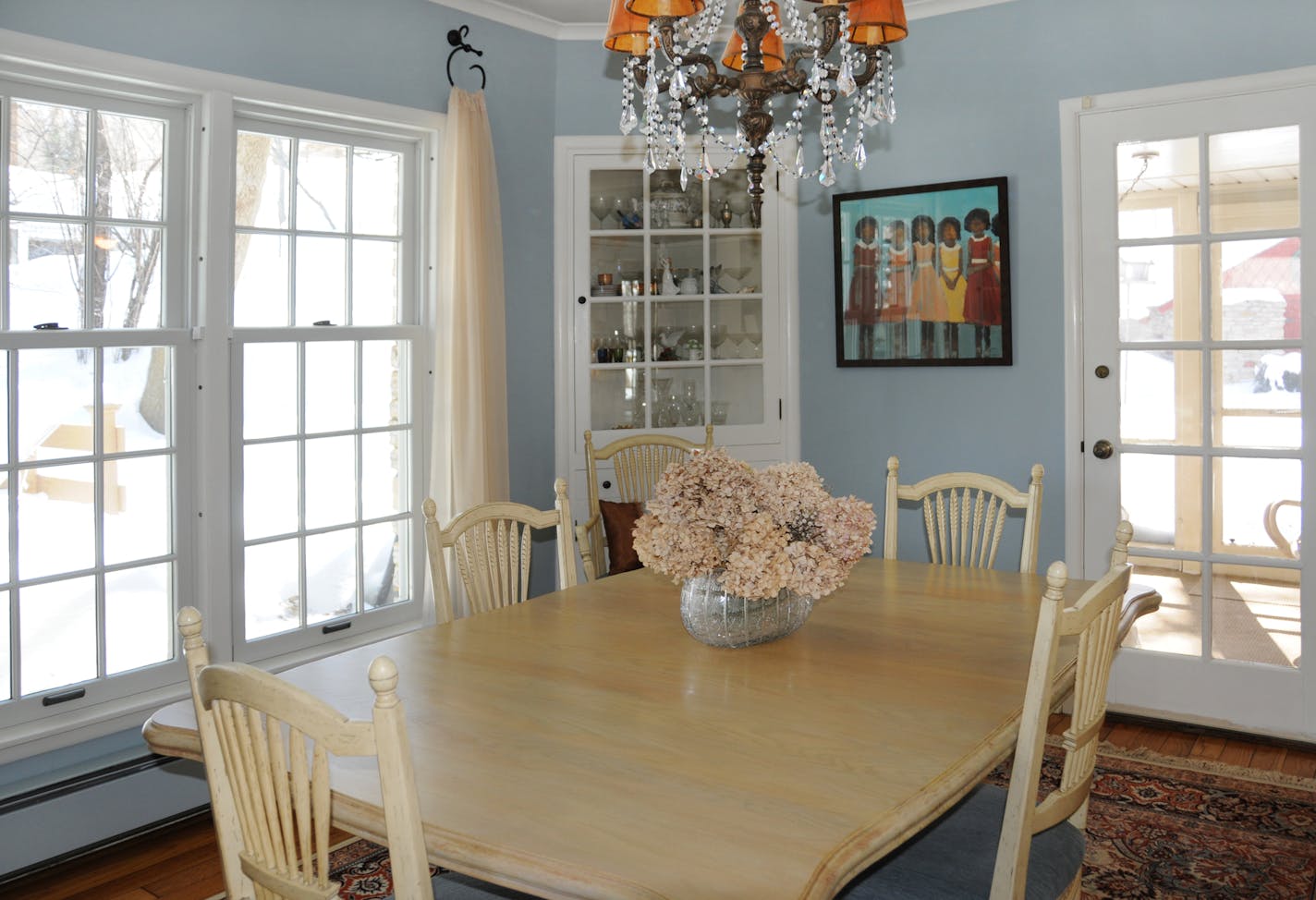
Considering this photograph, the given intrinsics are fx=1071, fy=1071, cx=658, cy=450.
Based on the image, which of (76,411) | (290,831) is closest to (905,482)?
(76,411)

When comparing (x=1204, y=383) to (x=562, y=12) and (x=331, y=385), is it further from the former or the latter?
Answer: (x=331, y=385)

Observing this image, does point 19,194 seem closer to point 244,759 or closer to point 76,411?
point 76,411

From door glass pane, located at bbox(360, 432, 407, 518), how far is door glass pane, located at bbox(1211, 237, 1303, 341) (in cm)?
291

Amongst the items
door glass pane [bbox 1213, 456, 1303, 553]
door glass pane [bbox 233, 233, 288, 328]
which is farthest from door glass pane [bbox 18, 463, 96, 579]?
door glass pane [bbox 1213, 456, 1303, 553]

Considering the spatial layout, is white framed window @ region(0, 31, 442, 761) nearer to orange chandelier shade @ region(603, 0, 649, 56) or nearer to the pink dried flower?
orange chandelier shade @ region(603, 0, 649, 56)

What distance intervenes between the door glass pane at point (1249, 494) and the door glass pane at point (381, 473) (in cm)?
289

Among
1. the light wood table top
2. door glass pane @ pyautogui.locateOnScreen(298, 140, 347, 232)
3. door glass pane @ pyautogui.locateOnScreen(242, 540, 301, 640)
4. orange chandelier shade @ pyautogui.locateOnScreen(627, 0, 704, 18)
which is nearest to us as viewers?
the light wood table top

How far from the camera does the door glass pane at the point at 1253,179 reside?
356cm

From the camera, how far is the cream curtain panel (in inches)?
151

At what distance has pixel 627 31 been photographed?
7.58ft

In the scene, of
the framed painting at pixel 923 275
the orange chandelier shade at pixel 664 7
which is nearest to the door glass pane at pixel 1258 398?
the framed painting at pixel 923 275

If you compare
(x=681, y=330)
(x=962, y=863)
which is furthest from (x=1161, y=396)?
(x=962, y=863)

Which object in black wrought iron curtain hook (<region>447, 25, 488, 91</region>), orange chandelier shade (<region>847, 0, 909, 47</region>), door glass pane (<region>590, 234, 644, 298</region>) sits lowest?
door glass pane (<region>590, 234, 644, 298</region>)

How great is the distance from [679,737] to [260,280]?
7.95ft
